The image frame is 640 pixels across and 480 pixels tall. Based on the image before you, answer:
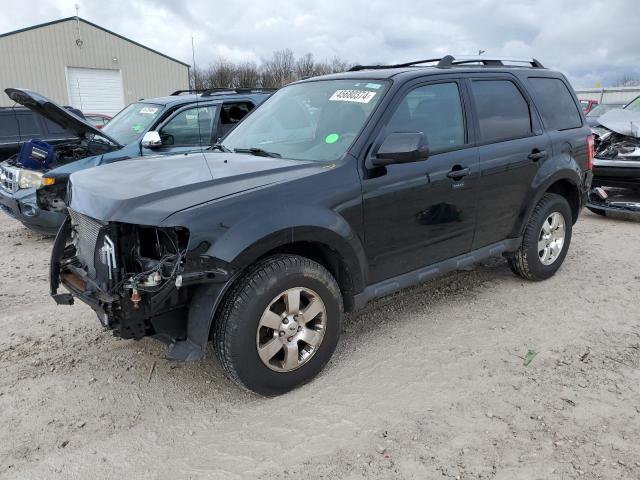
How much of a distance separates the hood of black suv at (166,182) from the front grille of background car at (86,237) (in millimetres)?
66

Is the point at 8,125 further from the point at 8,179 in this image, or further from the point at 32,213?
the point at 32,213

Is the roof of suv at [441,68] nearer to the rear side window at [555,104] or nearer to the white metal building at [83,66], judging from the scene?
the rear side window at [555,104]

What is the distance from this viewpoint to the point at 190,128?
23.1ft

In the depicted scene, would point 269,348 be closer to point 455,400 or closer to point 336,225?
point 336,225

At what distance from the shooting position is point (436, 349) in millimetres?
3723

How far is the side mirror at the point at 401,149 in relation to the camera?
3.24 meters

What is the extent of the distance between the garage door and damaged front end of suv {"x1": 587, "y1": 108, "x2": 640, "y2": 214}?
24974mm

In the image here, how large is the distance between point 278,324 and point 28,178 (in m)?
4.93

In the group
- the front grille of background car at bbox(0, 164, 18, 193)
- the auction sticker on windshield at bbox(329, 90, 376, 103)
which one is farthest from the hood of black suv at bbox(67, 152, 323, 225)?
the front grille of background car at bbox(0, 164, 18, 193)

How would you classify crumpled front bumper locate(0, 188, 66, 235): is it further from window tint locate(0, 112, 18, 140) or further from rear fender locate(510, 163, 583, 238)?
rear fender locate(510, 163, 583, 238)

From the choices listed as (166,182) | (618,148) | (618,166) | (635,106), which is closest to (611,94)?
(635,106)

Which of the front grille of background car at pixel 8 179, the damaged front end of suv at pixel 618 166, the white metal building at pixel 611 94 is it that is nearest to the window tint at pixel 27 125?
the front grille of background car at pixel 8 179

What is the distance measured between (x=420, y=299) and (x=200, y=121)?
13.6ft

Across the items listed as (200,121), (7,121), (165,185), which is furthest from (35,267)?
(7,121)
